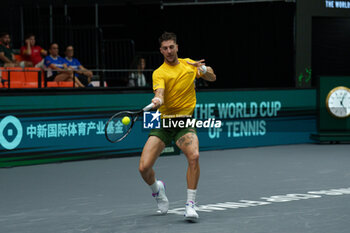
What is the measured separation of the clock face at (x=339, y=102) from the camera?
55.5ft

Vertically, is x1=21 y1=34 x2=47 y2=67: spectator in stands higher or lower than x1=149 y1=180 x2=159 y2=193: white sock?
higher

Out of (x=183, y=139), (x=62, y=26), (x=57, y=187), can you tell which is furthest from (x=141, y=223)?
(x=62, y=26)

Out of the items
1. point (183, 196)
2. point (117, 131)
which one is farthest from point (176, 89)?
point (117, 131)

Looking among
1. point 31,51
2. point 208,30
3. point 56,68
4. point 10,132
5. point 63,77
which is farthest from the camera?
point 208,30

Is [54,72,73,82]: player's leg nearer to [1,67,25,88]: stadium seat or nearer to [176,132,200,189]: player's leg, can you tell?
[1,67,25,88]: stadium seat

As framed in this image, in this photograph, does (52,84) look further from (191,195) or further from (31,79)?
(191,195)

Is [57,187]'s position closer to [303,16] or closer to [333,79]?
[333,79]

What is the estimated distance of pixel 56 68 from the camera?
16.2 m

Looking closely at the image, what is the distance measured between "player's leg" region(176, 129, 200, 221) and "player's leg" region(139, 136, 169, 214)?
28 centimetres

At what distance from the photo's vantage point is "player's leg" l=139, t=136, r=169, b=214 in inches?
309

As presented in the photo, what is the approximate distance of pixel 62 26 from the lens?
18625 millimetres

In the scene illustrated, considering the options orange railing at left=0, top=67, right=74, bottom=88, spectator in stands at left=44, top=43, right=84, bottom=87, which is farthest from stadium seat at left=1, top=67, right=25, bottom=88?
spectator in stands at left=44, top=43, right=84, bottom=87

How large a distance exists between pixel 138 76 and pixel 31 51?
2.84m

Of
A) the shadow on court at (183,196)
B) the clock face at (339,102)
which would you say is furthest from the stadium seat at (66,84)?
the clock face at (339,102)
